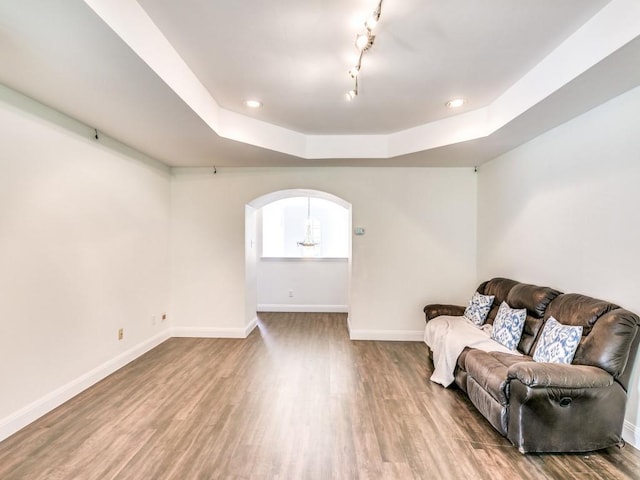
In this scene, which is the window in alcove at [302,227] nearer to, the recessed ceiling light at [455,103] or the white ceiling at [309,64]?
the white ceiling at [309,64]

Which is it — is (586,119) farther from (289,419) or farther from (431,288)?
(289,419)

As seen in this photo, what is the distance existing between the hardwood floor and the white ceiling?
248 centimetres

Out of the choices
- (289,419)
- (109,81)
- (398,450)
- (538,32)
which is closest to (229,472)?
(289,419)

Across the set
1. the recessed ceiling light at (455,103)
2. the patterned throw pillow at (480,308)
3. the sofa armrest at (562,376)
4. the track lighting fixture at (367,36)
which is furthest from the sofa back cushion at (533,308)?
the track lighting fixture at (367,36)

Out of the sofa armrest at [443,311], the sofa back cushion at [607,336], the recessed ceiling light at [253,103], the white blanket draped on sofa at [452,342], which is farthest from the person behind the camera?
the sofa armrest at [443,311]

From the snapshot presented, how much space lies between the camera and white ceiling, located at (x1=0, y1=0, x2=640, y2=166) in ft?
5.85

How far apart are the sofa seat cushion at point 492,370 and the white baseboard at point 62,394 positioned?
3.48 m

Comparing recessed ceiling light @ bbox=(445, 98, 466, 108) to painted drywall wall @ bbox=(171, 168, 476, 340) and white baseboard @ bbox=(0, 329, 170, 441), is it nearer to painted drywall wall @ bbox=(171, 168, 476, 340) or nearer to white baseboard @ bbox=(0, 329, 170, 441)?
painted drywall wall @ bbox=(171, 168, 476, 340)

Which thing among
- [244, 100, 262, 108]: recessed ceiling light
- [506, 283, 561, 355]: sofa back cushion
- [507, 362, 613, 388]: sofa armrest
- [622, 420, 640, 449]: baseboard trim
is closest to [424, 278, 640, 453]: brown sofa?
[507, 362, 613, 388]: sofa armrest

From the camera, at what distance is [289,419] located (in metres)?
2.57

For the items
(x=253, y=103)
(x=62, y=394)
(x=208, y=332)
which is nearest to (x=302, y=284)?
(x=208, y=332)

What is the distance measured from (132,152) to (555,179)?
4495 millimetres

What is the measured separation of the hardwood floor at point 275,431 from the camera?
2.00 meters

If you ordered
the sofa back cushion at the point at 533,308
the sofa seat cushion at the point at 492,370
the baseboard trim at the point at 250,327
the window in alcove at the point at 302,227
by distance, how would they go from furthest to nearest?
the window in alcove at the point at 302,227 < the baseboard trim at the point at 250,327 < the sofa back cushion at the point at 533,308 < the sofa seat cushion at the point at 492,370
